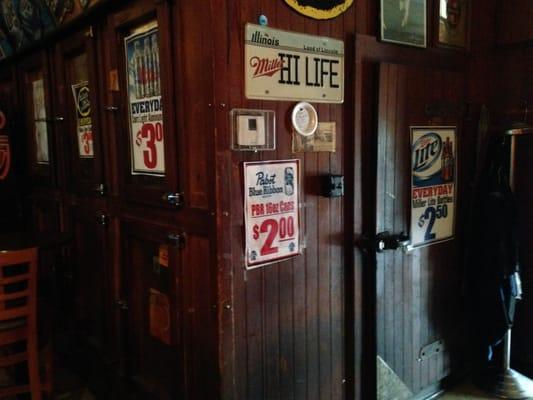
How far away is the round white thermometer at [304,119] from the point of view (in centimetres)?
182

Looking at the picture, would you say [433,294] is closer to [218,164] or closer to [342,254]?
[342,254]

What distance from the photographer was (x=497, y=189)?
8.10ft

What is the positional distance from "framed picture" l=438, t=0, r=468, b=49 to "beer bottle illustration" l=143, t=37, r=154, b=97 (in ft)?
4.79

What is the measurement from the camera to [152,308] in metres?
2.16

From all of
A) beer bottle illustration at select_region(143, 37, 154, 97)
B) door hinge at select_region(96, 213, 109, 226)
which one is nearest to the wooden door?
beer bottle illustration at select_region(143, 37, 154, 97)

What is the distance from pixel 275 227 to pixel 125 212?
34.2 inches

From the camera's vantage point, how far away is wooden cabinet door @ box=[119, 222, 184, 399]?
1993mm

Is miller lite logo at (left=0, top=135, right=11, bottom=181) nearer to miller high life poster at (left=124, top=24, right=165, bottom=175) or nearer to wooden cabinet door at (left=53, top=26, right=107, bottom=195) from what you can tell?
wooden cabinet door at (left=53, top=26, right=107, bottom=195)

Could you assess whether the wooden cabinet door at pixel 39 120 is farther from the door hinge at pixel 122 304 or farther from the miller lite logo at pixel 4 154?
the door hinge at pixel 122 304

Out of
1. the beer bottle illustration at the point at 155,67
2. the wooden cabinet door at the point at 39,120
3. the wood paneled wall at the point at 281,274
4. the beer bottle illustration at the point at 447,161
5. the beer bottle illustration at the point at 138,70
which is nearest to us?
the wood paneled wall at the point at 281,274

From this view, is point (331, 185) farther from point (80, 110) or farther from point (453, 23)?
point (80, 110)

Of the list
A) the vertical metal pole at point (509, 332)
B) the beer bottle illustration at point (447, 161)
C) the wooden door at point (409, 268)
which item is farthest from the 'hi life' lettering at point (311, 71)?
the vertical metal pole at point (509, 332)

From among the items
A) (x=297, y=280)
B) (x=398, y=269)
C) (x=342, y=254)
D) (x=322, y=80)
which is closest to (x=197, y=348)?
(x=297, y=280)

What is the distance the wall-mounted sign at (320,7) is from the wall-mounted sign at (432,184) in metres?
0.69
